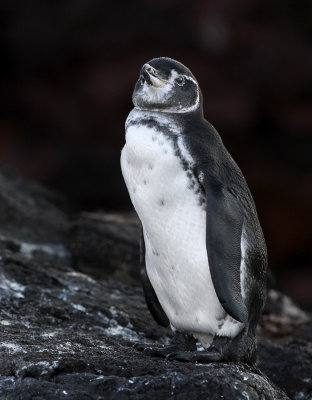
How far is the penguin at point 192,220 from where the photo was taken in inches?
102

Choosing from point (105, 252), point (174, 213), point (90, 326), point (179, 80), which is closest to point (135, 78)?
point (105, 252)

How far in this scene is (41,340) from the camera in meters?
2.69

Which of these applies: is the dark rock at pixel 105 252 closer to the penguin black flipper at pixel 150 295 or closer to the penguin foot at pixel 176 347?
the penguin black flipper at pixel 150 295

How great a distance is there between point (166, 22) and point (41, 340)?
4800 millimetres

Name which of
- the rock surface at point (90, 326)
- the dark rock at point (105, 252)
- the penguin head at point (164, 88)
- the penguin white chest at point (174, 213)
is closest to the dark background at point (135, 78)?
the rock surface at point (90, 326)

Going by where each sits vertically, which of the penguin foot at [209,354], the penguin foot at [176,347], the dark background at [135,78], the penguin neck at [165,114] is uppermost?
the penguin neck at [165,114]

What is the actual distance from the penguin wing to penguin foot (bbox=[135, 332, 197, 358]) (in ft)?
0.65

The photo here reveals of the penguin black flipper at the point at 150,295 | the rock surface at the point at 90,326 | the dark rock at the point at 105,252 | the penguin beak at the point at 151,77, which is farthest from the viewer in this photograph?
the dark rock at the point at 105,252

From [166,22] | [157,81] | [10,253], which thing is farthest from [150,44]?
[157,81]

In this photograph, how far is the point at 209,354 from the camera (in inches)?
101

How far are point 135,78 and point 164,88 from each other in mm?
4237

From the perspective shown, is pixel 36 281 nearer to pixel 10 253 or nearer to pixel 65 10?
pixel 10 253

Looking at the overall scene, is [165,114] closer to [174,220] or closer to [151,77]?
[151,77]

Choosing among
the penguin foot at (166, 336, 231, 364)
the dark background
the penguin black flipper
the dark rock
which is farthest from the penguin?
the dark background
